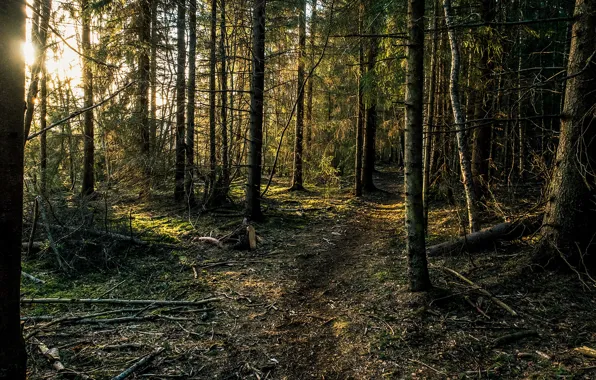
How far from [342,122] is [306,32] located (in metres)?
4.57

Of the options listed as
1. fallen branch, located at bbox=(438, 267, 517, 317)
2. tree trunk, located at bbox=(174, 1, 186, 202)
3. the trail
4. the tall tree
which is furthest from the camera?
the tall tree

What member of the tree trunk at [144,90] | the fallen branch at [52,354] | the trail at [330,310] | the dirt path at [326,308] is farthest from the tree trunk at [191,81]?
the fallen branch at [52,354]

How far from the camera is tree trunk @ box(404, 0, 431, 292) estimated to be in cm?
495

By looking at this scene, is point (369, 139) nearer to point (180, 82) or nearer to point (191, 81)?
point (191, 81)

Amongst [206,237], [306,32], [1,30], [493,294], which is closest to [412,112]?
[493,294]

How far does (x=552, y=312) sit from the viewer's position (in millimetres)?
4551

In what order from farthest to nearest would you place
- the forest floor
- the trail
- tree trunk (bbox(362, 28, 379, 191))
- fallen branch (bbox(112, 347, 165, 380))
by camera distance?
tree trunk (bbox(362, 28, 379, 191))
the trail
the forest floor
fallen branch (bbox(112, 347, 165, 380))

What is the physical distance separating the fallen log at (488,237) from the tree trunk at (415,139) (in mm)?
2067

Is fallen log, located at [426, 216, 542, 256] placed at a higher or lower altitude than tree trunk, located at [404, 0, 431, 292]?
lower

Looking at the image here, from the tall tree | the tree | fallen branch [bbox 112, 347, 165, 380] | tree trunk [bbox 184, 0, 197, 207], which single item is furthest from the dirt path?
the tall tree

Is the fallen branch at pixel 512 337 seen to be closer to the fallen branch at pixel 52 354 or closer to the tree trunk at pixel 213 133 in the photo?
the fallen branch at pixel 52 354

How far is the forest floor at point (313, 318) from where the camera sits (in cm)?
382

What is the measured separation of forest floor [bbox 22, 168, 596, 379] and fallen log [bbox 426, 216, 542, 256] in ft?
0.69

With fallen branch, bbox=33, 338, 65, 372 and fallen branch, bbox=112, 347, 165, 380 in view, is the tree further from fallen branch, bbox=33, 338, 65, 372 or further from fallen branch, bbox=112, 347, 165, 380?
fallen branch, bbox=33, 338, 65, 372
